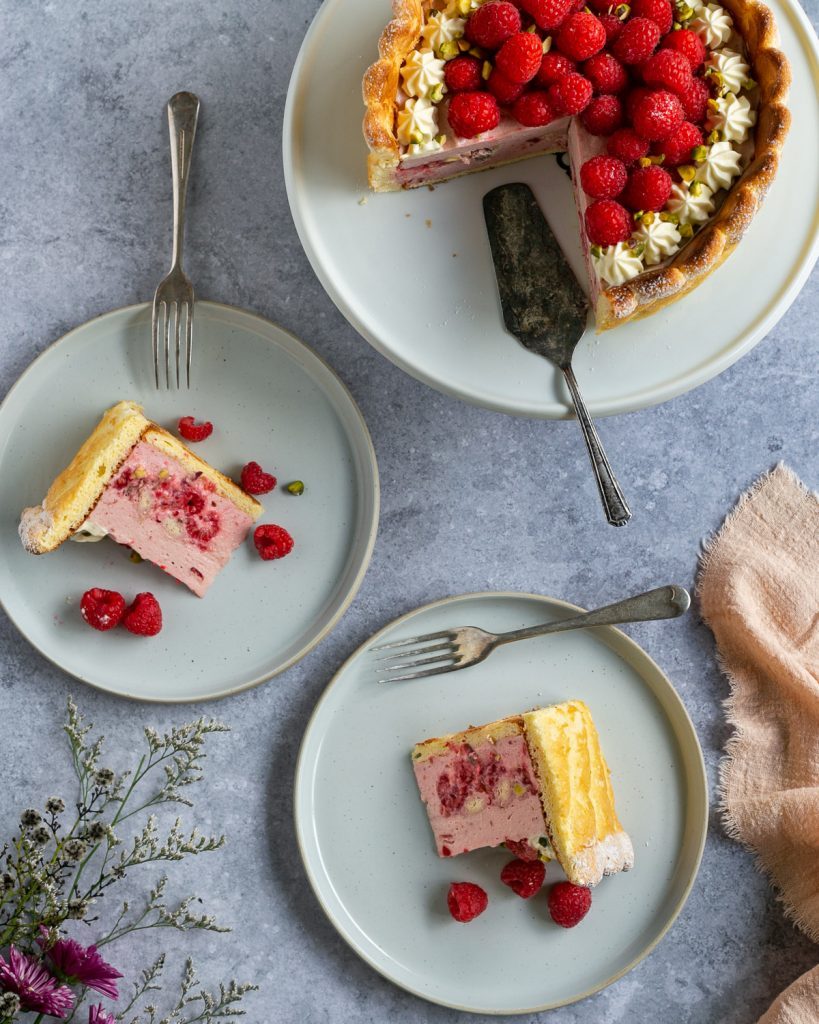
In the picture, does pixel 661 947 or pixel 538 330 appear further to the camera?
pixel 661 947

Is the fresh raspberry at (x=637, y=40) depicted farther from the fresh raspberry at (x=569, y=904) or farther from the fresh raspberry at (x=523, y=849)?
the fresh raspberry at (x=569, y=904)

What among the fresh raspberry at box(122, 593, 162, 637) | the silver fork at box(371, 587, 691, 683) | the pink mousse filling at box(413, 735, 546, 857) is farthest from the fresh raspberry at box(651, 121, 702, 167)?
the fresh raspberry at box(122, 593, 162, 637)

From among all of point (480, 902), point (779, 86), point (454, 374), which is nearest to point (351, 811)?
point (480, 902)

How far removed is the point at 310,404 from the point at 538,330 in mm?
644

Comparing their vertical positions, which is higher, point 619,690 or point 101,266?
point 101,266

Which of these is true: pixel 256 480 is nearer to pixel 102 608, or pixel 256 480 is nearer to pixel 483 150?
pixel 102 608

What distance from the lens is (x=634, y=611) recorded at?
2.39m

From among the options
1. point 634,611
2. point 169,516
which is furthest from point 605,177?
point 169,516

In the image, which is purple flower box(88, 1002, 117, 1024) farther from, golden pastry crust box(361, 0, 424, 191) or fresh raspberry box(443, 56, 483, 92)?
fresh raspberry box(443, 56, 483, 92)

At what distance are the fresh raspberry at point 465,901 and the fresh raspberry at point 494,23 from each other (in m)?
1.97

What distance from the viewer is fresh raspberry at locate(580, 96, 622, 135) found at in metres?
1.97

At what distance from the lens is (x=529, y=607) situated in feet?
8.18

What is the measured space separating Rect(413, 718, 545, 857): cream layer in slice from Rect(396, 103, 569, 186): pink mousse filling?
133 centimetres

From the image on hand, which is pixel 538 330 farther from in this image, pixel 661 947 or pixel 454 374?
pixel 661 947
